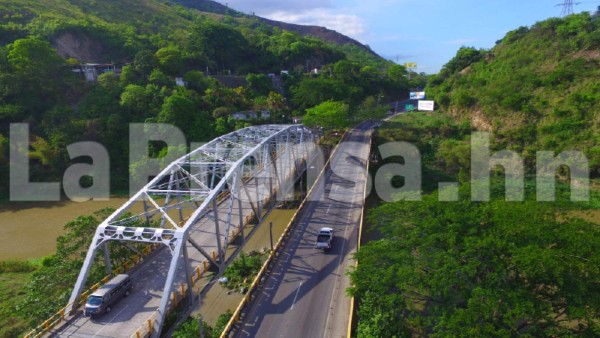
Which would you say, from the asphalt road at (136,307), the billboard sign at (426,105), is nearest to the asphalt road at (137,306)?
the asphalt road at (136,307)

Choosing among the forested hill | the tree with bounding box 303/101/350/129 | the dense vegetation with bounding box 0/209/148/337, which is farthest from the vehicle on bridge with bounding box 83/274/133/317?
the forested hill

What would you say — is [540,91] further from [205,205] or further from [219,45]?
[219,45]

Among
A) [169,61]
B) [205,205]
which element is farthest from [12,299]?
[169,61]

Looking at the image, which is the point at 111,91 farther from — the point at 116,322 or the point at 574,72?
the point at 574,72

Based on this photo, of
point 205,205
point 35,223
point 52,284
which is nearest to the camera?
point 205,205

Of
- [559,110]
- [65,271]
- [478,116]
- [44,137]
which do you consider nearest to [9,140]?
[44,137]

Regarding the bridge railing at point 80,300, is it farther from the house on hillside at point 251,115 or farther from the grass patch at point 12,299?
the house on hillside at point 251,115
